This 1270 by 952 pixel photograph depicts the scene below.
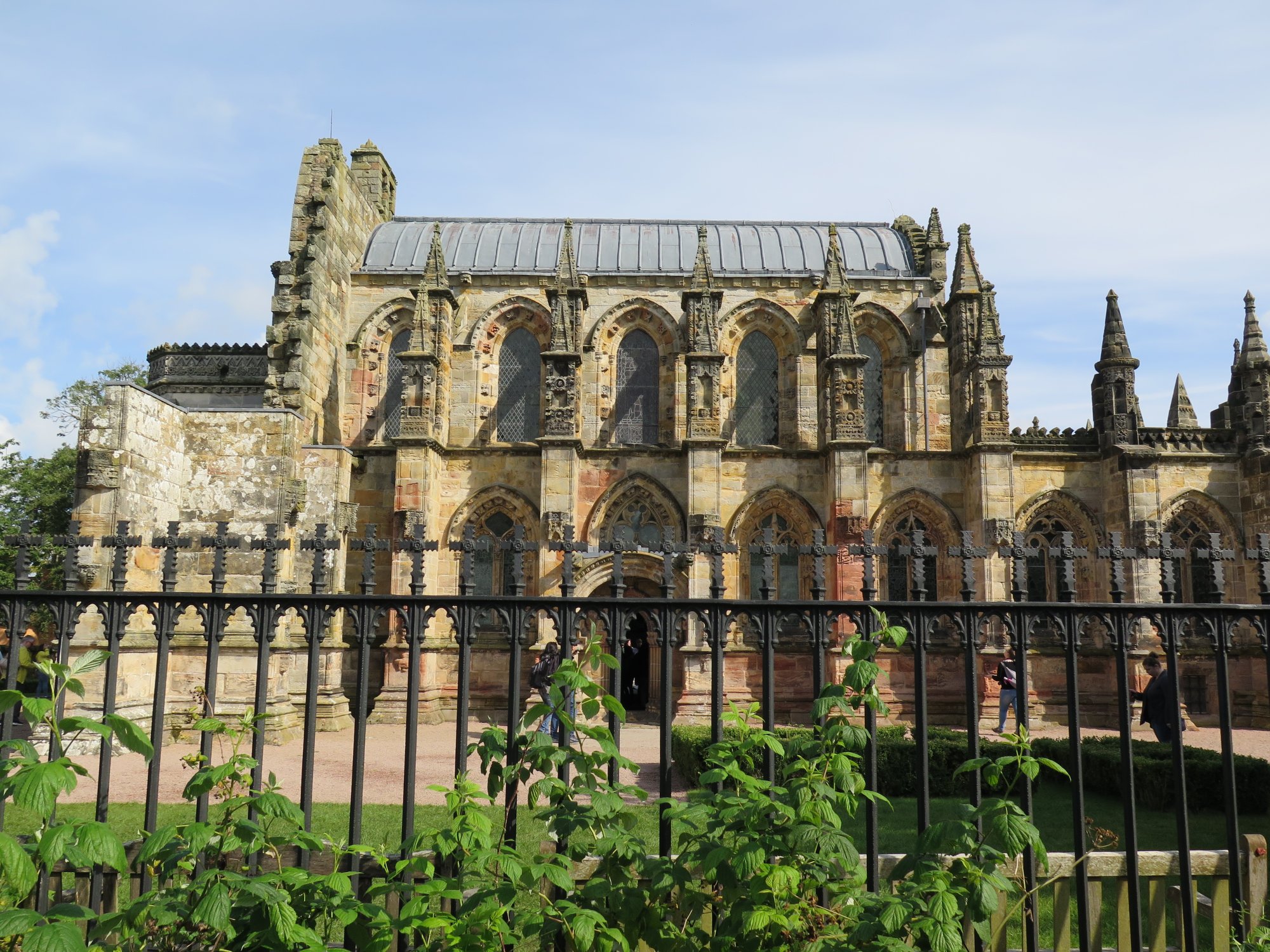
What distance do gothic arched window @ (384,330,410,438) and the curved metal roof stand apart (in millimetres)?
2445

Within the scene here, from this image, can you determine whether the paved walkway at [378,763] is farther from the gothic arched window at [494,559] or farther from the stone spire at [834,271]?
the stone spire at [834,271]

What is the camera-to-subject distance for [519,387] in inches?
979

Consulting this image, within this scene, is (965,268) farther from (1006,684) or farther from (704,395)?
(1006,684)

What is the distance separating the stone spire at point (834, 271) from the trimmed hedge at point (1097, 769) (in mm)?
12771

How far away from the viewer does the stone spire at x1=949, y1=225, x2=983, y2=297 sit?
23.7 metres

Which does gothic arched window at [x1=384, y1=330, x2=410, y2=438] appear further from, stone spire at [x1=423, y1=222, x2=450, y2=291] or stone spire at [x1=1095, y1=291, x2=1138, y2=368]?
stone spire at [x1=1095, y1=291, x2=1138, y2=368]

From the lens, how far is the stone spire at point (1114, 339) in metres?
22.4

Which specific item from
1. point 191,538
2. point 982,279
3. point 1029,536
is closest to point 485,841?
point 191,538

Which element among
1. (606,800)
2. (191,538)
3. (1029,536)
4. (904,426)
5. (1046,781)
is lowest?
(1046,781)

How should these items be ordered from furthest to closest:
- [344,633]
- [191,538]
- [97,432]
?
[344,633] → [97,432] → [191,538]

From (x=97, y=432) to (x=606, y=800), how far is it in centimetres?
1329

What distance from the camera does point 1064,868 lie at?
204 inches

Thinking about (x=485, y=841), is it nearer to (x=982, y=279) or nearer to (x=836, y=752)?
(x=836, y=752)

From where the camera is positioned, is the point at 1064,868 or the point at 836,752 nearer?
the point at 836,752
